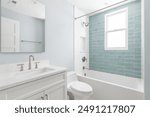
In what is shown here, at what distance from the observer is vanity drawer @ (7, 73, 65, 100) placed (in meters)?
1.00

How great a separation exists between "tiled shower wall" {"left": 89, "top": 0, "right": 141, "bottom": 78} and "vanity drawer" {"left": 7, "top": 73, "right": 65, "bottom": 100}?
6.56 ft

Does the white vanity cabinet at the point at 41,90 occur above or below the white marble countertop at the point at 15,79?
below

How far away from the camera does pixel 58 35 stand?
90.5 inches

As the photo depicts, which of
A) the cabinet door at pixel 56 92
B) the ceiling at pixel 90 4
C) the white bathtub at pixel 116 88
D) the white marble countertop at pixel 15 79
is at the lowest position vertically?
the white bathtub at pixel 116 88

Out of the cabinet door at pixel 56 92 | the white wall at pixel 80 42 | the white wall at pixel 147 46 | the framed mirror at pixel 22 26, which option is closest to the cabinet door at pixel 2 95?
the cabinet door at pixel 56 92

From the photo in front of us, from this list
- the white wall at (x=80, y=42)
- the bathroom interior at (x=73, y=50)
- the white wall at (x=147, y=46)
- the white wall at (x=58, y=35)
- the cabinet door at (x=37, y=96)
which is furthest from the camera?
the white wall at (x=80, y=42)

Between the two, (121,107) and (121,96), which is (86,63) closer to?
(121,96)

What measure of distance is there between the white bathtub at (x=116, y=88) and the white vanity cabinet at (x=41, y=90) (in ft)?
3.05

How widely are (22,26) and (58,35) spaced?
79cm

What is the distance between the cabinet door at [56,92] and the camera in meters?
1.39

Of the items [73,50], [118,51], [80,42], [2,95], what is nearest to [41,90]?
[2,95]

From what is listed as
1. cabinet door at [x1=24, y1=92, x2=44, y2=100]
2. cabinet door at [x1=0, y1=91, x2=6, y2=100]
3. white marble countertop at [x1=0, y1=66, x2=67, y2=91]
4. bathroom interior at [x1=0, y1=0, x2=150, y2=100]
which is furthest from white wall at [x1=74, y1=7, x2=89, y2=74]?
cabinet door at [x1=0, y1=91, x2=6, y2=100]

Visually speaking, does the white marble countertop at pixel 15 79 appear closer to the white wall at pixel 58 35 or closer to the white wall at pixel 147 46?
the white wall at pixel 58 35

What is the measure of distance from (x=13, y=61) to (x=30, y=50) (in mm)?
332
